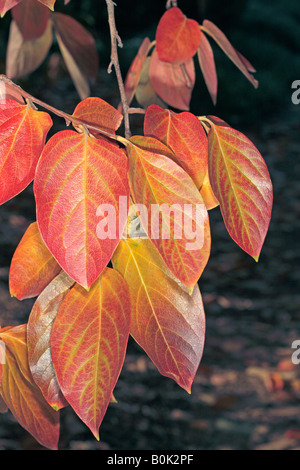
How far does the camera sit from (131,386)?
1735mm

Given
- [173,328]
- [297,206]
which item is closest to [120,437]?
[173,328]

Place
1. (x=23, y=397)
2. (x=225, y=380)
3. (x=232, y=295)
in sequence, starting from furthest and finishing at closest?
(x=232, y=295) < (x=225, y=380) < (x=23, y=397)

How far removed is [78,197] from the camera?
0.33m

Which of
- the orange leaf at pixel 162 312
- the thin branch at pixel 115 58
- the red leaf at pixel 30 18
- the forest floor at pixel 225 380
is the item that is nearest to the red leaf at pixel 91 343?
the orange leaf at pixel 162 312

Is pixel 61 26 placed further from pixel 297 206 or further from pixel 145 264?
pixel 297 206

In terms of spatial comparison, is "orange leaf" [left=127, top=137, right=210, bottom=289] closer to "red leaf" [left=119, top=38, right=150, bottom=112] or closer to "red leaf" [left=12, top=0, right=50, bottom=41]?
"red leaf" [left=119, top=38, right=150, bottom=112]

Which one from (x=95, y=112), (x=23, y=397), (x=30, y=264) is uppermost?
(x=95, y=112)

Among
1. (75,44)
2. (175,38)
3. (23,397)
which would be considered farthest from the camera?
(75,44)

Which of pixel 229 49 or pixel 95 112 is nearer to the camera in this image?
pixel 95 112

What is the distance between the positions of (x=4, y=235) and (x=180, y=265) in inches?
84.0

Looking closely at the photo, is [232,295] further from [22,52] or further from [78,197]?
[78,197]

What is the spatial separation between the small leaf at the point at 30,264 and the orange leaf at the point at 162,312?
6cm

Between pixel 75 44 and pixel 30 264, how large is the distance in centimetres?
48

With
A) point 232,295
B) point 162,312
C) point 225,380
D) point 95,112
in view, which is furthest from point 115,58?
point 232,295
